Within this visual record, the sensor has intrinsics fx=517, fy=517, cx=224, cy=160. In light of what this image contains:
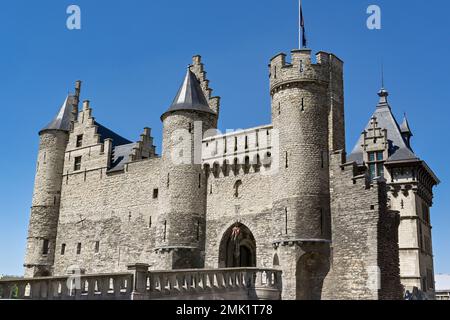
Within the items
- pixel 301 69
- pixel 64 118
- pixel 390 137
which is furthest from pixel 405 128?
pixel 64 118

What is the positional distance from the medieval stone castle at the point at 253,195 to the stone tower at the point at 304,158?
0.17 feet

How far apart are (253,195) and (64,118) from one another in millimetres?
17771

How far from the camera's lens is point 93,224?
106ft

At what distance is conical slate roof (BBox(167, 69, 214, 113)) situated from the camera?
27844 mm

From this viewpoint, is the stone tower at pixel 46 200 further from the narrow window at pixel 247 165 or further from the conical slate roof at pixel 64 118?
the narrow window at pixel 247 165

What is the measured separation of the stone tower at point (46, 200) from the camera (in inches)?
1337

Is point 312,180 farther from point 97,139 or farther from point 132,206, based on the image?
point 97,139

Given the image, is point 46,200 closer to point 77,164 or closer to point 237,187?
point 77,164

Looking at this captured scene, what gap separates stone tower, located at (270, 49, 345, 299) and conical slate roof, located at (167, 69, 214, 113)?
15.8ft

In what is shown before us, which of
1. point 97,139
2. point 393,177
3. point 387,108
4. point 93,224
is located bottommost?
point 93,224

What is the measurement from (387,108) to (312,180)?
16.8 m

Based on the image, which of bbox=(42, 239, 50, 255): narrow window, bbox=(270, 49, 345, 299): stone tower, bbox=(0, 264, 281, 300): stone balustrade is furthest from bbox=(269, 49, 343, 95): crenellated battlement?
bbox=(42, 239, 50, 255): narrow window

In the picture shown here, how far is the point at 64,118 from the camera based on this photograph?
120ft
